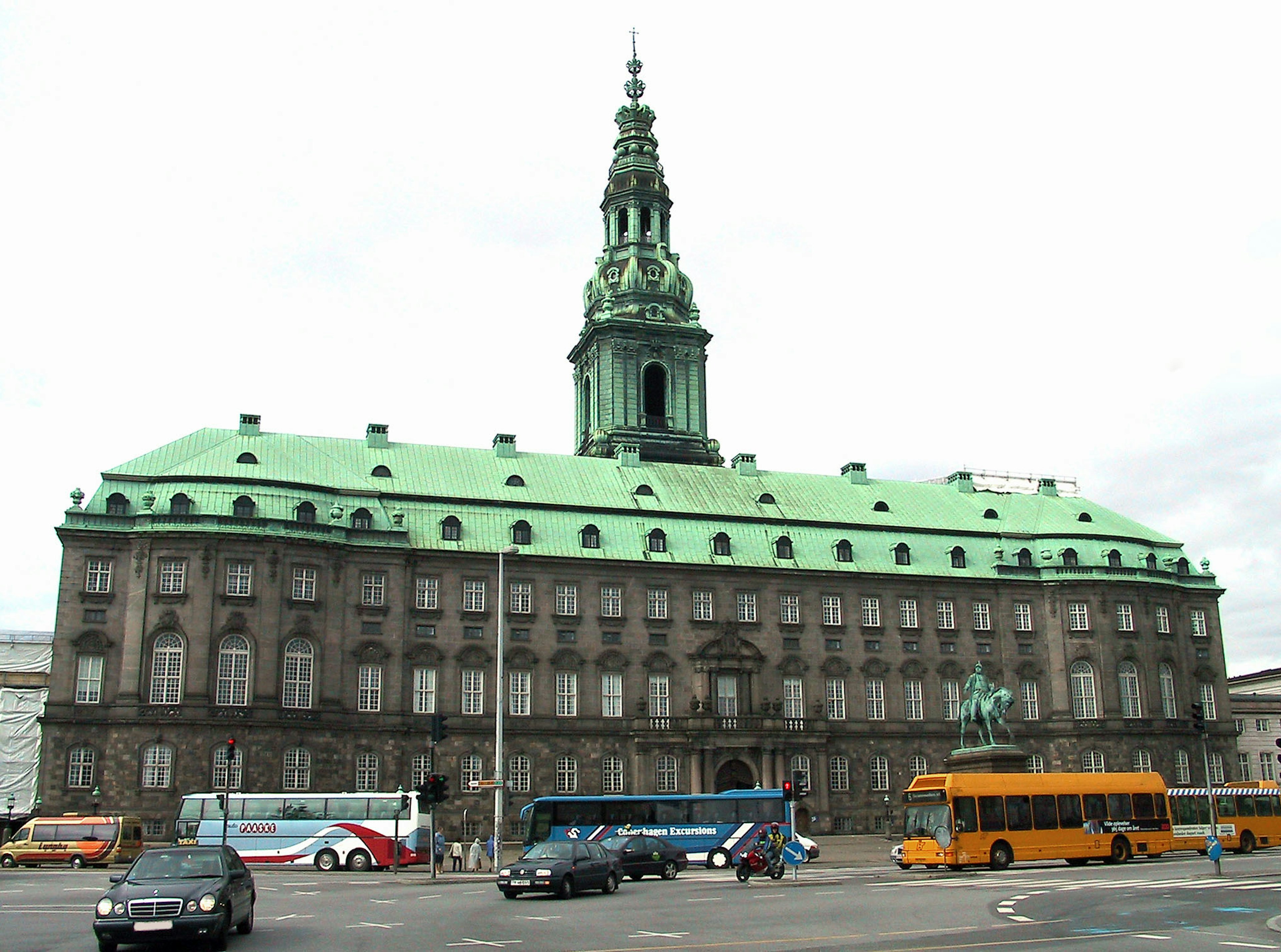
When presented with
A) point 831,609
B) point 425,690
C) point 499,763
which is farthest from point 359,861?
point 831,609

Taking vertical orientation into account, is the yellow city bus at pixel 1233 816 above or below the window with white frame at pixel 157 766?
below

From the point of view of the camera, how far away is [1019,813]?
52.4m

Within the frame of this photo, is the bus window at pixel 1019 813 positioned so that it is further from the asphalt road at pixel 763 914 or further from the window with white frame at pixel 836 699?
the window with white frame at pixel 836 699

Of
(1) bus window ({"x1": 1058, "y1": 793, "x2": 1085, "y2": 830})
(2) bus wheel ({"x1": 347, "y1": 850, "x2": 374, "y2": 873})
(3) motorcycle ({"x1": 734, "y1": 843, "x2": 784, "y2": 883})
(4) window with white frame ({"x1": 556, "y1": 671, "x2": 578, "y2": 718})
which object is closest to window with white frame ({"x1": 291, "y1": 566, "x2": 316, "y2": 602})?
(4) window with white frame ({"x1": 556, "y1": 671, "x2": 578, "y2": 718})

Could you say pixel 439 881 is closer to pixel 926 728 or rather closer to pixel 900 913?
pixel 900 913

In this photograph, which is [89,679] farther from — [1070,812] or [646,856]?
[1070,812]

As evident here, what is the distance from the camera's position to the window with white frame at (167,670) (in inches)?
3095

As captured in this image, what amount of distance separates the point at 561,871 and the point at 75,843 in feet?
117

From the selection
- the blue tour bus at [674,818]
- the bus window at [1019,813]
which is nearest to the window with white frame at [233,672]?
the blue tour bus at [674,818]

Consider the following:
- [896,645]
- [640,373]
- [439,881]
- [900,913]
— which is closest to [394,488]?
[640,373]

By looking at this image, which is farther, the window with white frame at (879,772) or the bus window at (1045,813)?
the window with white frame at (879,772)

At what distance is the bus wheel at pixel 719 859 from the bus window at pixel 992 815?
42.9ft

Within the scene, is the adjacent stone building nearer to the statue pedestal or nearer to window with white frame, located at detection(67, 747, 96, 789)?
window with white frame, located at detection(67, 747, 96, 789)

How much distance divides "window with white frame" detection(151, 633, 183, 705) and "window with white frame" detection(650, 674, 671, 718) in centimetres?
2992
